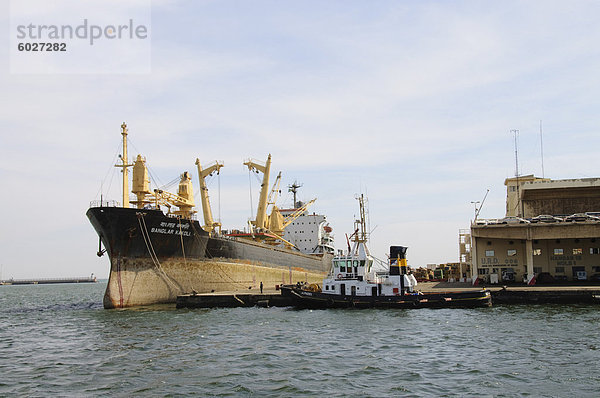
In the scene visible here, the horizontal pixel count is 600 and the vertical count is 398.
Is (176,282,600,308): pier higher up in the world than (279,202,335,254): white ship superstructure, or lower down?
lower down

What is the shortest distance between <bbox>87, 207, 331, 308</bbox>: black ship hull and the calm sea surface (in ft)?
20.3

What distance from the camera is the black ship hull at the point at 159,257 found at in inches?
1337

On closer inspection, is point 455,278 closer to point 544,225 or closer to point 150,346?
point 544,225

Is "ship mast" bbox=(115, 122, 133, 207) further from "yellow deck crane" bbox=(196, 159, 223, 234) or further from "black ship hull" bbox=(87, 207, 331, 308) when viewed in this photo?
"yellow deck crane" bbox=(196, 159, 223, 234)

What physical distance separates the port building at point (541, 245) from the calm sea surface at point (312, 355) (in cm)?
1059

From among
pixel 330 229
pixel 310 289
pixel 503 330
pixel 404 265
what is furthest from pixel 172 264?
pixel 330 229

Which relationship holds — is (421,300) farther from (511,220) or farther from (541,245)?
(541,245)

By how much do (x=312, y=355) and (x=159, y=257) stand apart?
20.8m

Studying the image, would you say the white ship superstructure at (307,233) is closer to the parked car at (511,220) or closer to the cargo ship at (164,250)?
the cargo ship at (164,250)

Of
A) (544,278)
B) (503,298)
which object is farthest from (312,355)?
(544,278)

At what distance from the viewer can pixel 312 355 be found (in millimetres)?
18250

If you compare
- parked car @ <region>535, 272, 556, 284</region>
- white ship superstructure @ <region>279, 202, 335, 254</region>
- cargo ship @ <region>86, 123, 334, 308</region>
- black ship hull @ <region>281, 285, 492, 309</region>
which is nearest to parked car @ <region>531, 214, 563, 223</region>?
parked car @ <region>535, 272, 556, 284</region>

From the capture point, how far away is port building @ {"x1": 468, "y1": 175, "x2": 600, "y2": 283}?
38094mm

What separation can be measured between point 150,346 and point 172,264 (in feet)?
57.1
